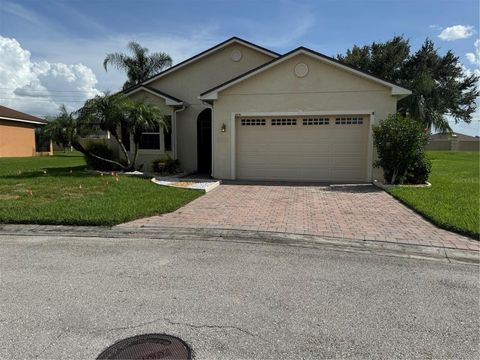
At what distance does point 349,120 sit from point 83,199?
915 cm

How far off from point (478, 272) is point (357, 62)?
31829mm

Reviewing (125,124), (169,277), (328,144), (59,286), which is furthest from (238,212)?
(125,124)

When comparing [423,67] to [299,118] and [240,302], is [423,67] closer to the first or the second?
[299,118]

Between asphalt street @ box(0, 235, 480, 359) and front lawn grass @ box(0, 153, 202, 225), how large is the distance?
5.68 feet

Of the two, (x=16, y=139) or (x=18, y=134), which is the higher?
(x=18, y=134)

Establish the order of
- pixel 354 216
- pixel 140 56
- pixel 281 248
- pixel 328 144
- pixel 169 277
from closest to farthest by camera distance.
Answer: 1. pixel 169 277
2. pixel 281 248
3. pixel 354 216
4. pixel 328 144
5. pixel 140 56

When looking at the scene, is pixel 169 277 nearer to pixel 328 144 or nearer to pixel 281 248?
pixel 281 248

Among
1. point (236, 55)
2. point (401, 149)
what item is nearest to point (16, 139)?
point (236, 55)

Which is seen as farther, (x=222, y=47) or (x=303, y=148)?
(x=222, y=47)

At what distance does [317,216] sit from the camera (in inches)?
311

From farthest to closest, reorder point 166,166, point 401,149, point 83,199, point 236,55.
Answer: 1. point 236,55
2. point 166,166
3. point 401,149
4. point 83,199

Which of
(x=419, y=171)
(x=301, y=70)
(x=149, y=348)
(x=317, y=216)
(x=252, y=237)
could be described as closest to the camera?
(x=149, y=348)

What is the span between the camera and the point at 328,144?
13461 millimetres

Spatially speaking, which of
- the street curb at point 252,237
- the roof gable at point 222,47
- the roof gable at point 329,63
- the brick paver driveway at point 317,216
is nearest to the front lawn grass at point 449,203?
the brick paver driveway at point 317,216
